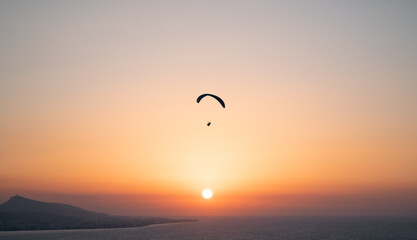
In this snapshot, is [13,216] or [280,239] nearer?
[280,239]

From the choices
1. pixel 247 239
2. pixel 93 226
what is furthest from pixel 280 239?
pixel 93 226

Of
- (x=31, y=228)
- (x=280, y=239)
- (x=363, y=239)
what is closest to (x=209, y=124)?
(x=280, y=239)

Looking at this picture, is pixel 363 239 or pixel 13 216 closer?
pixel 363 239

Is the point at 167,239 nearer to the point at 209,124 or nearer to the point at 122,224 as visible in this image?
the point at 209,124

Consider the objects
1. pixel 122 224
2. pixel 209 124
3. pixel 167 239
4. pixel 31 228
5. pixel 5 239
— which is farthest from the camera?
pixel 122 224

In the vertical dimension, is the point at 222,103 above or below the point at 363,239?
above

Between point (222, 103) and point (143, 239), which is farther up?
point (222, 103)

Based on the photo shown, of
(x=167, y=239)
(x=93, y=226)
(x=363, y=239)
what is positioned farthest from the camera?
(x=93, y=226)

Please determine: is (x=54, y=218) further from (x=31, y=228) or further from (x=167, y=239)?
(x=167, y=239)

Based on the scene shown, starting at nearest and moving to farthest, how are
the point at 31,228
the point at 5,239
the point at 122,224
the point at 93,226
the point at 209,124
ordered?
1. the point at 209,124
2. the point at 5,239
3. the point at 31,228
4. the point at 93,226
5. the point at 122,224
